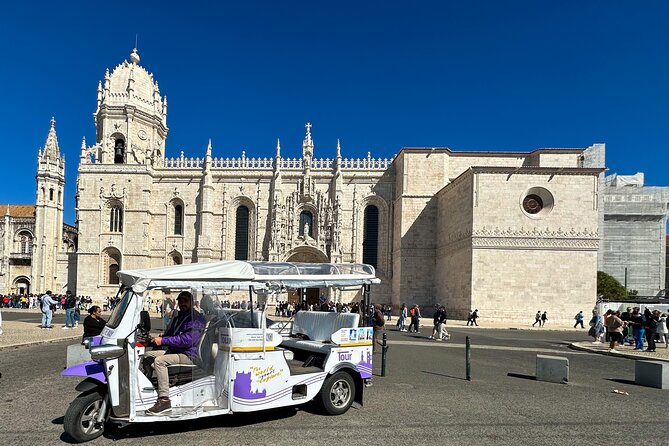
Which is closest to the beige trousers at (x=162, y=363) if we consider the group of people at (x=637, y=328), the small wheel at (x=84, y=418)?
the small wheel at (x=84, y=418)

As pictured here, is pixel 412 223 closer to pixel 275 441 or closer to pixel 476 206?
pixel 476 206

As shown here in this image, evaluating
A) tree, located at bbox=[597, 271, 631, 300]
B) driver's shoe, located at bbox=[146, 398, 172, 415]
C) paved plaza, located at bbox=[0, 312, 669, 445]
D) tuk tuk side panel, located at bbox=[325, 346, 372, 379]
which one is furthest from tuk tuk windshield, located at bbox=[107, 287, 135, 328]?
tree, located at bbox=[597, 271, 631, 300]

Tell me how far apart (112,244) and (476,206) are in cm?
2915

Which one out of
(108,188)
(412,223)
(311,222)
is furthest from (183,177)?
(412,223)

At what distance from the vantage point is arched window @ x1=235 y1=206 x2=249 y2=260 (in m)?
39.0

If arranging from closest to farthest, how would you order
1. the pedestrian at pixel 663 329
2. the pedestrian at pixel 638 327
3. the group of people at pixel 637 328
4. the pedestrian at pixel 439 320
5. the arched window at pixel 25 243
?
1. the group of people at pixel 637 328
2. the pedestrian at pixel 638 327
3. the pedestrian at pixel 663 329
4. the pedestrian at pixel 439 320
5. the arched window at pixel 25 243

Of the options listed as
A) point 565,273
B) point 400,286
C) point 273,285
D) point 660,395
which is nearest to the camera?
point 273,285

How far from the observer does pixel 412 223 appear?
34.8m

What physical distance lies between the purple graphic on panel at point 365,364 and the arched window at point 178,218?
3427 cm

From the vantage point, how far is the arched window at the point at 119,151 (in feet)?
127

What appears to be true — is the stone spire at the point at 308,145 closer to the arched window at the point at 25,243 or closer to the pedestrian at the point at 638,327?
the pedestrian at the point at 638,327

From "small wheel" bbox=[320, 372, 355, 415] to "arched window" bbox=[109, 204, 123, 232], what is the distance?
35994 millimetres

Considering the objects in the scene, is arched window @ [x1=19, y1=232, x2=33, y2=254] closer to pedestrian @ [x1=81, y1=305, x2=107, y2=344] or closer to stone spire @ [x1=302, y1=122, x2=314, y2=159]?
stone spire @ [x1=302, y1=122, x2=314, y2=159]

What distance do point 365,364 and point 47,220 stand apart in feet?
159
